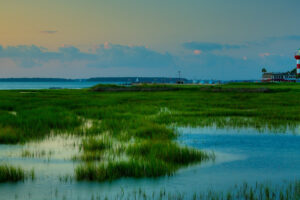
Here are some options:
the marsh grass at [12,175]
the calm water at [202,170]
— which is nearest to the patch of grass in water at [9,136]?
the calm water at [202,170]

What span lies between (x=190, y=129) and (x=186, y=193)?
9.96 m

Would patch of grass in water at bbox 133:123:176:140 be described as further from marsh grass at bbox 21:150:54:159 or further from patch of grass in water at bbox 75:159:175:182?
patch of grass in water at bbox 75:159:175:182

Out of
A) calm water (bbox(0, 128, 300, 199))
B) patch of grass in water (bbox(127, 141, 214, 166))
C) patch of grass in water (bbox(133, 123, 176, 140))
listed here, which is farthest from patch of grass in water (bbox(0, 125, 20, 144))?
patch of grass in water (bbox(127, 141, 214, 166))

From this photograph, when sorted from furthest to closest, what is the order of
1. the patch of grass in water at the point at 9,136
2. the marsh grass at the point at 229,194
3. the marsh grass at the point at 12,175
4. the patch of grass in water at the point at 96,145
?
the patch of grass in water at the point at 9,136, the patch of grass in water at the point at 96,145, the marsh grass at the point at 12,175, the marsh grass at the point at 229,194

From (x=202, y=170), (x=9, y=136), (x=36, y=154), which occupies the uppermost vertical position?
(x=9, y=136)

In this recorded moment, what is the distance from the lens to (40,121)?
60.2 ft

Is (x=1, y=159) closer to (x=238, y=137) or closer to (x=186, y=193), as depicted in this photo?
(x=186, y=193)

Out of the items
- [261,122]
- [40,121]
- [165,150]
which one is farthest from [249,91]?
[165,150]

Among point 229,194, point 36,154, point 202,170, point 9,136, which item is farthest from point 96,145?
point 229,194

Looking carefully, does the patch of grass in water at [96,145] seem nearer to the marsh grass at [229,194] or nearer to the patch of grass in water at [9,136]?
the patch of grass in water at [9,136]

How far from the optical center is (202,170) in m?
9.88

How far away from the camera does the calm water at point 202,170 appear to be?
26.1 ft

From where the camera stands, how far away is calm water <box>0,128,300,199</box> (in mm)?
7957

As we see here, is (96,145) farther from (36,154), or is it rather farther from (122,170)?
(122,170)
